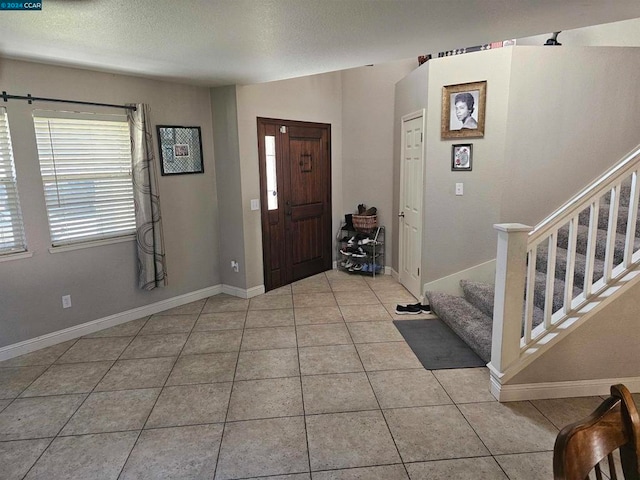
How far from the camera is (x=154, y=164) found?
3.95m

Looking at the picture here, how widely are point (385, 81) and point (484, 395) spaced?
13.0 feet

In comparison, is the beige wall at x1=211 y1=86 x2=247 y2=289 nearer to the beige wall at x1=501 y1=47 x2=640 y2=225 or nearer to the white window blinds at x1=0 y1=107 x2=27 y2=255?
the white window blinds at x1=0 y1=107 x2=27 y2=255

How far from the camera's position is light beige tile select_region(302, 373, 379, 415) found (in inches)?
100

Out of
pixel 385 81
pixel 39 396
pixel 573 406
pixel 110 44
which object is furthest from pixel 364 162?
pixel 39 396

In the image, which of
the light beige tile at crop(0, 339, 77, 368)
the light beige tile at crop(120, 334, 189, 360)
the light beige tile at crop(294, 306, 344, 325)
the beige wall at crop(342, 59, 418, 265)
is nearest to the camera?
the light beige tile at crop(0, 339, 77, 368)

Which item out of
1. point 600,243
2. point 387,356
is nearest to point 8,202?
point 387,356

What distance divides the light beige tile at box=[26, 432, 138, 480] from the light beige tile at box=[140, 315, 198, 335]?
1504 mm

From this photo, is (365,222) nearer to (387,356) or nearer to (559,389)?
(387,356)

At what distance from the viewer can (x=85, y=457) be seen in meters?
2.16

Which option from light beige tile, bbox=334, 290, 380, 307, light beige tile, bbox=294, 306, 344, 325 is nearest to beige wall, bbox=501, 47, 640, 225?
light beige tile, bbox=334, 290, 380, 307

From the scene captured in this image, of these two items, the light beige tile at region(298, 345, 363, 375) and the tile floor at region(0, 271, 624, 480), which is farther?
the light beige tile at region(298, 345, 363, 375)

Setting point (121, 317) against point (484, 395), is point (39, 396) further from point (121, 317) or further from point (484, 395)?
point (484, 395)

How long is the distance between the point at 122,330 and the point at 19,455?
5.56 feet

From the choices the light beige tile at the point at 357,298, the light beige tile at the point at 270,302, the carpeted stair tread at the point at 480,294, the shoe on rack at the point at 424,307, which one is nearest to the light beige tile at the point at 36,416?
the light beige tile at the point at 270,302
